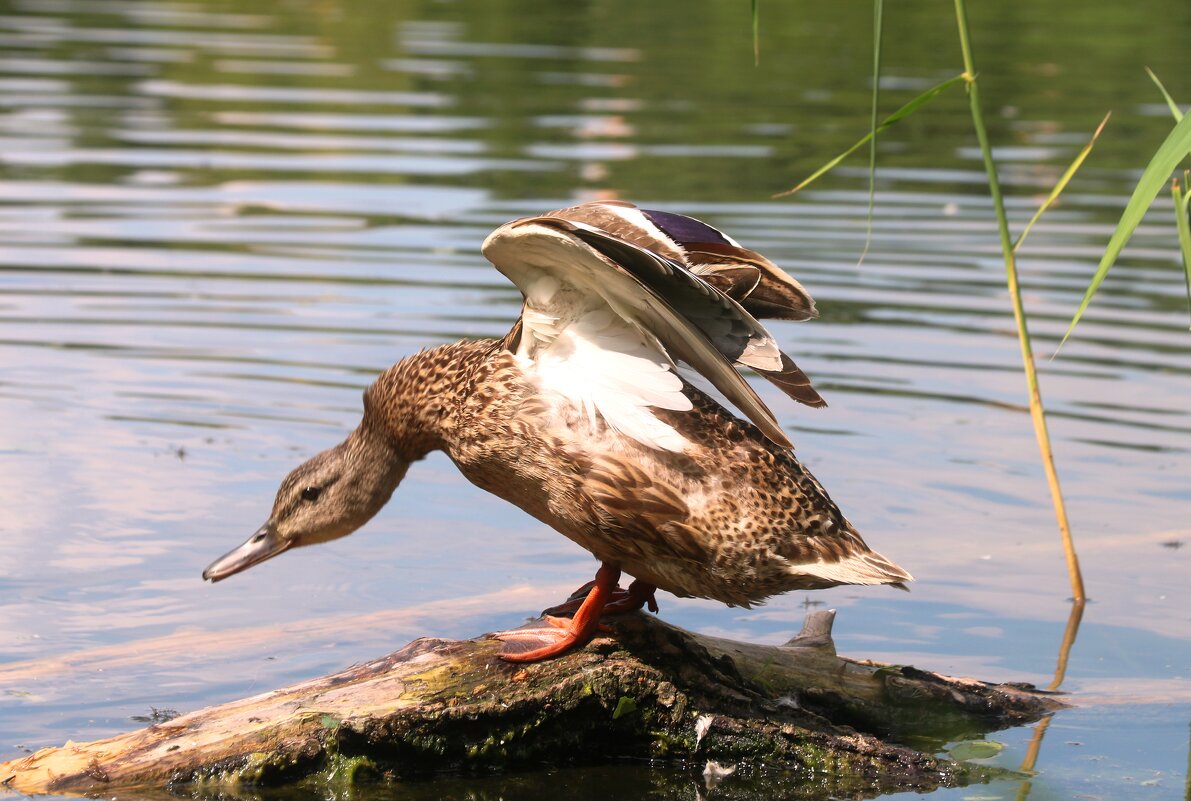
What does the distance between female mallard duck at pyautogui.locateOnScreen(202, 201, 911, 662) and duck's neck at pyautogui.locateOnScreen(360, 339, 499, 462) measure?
11 mm

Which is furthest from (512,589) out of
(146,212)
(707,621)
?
(146,212)

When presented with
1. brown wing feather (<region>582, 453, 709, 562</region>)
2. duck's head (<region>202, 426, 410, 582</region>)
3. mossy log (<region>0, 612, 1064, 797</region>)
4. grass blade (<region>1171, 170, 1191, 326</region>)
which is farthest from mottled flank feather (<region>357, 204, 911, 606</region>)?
grass blade (<region>1171, 170, 1191, 326</region>)

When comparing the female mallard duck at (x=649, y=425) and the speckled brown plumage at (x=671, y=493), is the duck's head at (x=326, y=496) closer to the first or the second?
the female mallard duck at (x=649, y=425)

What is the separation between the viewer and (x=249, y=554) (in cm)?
485

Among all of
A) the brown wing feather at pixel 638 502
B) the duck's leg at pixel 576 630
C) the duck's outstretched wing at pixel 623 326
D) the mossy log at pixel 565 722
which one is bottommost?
the mossy log at pixel 565 722

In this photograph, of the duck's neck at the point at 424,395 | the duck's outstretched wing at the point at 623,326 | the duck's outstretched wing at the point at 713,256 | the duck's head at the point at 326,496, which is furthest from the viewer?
the duck's head at the point at 326,496

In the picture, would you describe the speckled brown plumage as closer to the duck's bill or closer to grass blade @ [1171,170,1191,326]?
the duck's bill

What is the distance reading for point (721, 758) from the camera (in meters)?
4.24

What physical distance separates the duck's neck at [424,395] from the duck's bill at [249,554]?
1.44 feet

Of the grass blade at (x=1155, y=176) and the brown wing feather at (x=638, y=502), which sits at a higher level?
the grass blade at (x=1155, y=176)

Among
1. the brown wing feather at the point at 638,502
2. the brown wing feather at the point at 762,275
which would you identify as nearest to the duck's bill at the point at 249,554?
the brown wing feather at the point at 638,502

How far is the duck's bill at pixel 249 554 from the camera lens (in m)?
4.82

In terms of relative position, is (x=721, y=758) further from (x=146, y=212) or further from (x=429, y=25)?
(x=429, y=25)

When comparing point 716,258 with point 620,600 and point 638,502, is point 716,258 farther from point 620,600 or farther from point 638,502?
point 620,600
